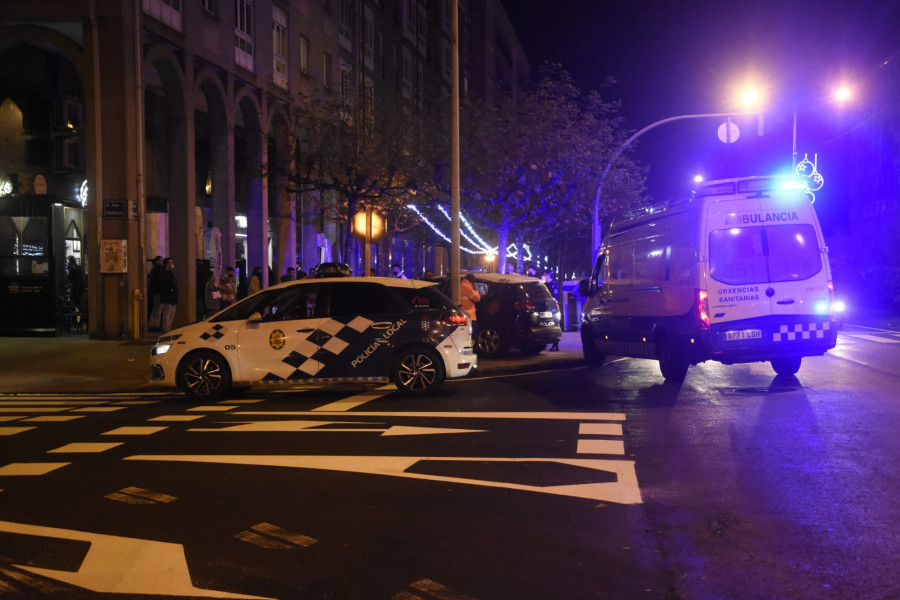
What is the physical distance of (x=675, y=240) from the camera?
40.9 ft

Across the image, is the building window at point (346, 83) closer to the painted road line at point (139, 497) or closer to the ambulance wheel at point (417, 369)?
the ambulance wheel at point (417, 369)

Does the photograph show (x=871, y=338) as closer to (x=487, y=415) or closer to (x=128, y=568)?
(x=487, y=415)

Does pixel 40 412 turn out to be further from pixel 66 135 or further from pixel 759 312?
pixel 66 135

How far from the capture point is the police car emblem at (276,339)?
12031 millimetres

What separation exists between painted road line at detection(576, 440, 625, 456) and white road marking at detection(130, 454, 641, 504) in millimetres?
344

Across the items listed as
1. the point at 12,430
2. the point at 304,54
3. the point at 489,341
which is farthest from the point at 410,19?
the point at 12,430

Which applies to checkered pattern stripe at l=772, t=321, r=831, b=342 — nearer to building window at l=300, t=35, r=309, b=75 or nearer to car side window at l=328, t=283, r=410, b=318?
car side window at l=328, t=283, r=410, b=318

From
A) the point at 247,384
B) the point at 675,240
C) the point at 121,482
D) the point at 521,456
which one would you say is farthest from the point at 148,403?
the point at 675,240

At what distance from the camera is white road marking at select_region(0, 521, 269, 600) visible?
4.48m

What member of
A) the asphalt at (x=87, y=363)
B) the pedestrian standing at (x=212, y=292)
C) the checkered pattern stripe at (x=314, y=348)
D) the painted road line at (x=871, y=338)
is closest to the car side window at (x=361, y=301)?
the checkered pattern stripe at (x=314, y=348)

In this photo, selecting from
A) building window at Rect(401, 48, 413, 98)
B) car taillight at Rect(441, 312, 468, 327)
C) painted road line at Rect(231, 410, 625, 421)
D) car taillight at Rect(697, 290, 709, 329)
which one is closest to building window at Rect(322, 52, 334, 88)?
building window at Rect(401, 48, 413, 98)

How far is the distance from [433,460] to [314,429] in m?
2.15

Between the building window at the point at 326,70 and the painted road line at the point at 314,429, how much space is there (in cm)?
2409

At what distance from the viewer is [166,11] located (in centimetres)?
2189
